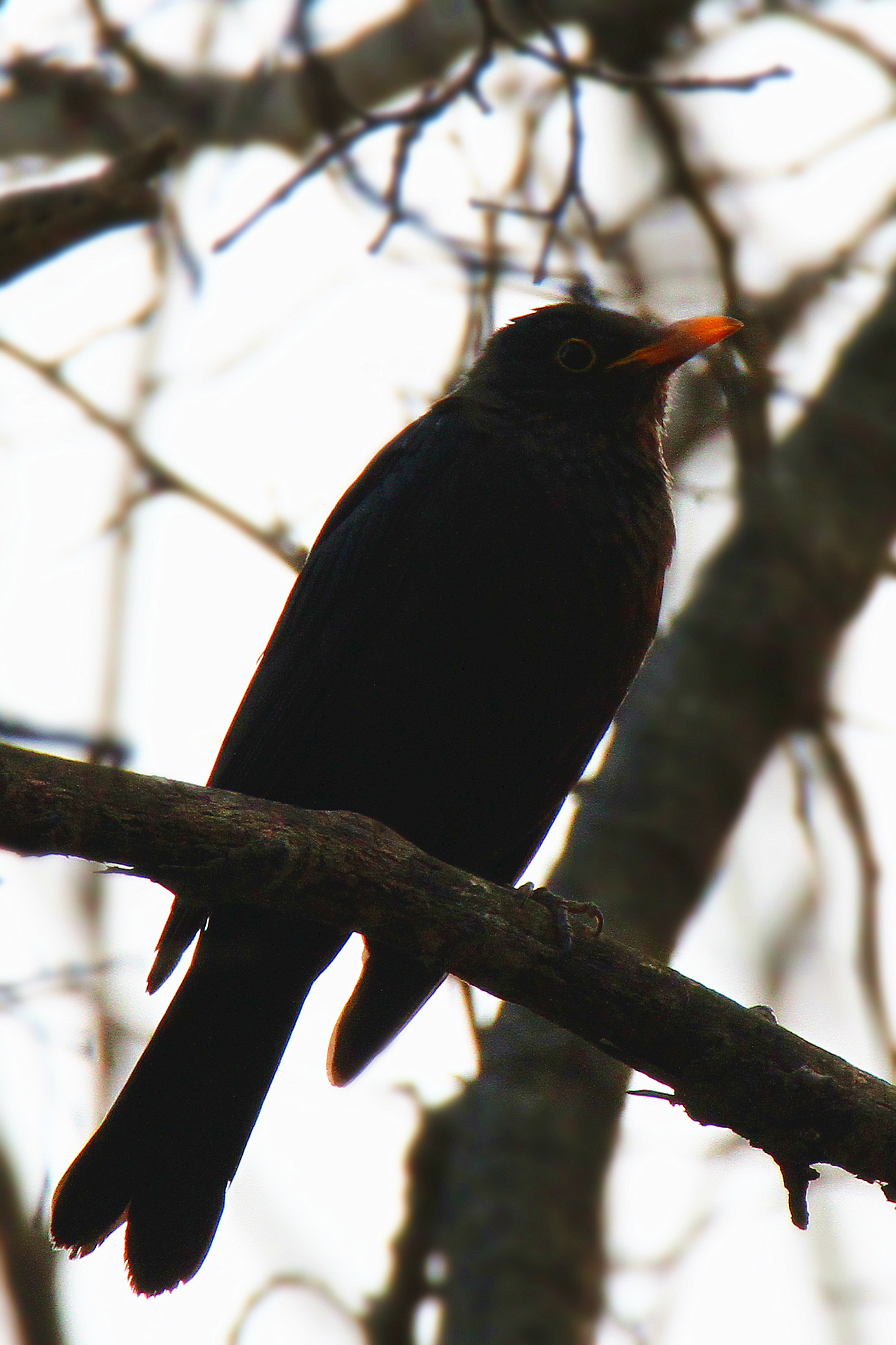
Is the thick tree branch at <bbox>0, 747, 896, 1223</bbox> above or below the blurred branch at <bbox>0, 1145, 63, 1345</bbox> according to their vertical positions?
above

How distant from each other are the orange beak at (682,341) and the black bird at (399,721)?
0.43m

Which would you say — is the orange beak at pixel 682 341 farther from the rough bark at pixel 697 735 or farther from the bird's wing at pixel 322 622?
the rough bark at pixel 697 735

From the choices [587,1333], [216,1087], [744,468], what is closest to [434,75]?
[744,468]

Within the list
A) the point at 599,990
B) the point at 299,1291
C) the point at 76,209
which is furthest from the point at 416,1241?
the point at 76,209

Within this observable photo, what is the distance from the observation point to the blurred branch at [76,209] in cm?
488

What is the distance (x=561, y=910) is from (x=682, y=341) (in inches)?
83.2

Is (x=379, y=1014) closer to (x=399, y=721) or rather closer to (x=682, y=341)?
(x=399, y=721)

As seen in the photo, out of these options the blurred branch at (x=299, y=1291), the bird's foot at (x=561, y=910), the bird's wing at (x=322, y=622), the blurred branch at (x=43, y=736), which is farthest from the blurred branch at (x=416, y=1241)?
the blurred branch at (x=43, y=736)

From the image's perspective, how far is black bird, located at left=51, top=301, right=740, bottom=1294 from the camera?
4.01 m

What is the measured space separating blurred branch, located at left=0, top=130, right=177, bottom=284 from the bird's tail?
7.77 ft

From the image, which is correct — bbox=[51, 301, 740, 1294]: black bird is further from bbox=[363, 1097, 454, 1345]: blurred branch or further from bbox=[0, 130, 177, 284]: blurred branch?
bbox=[0, 130, 177, 284]: blurred branch

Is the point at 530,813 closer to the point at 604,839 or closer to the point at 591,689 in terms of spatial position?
the point at 591,689

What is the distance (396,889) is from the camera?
10.5 feet

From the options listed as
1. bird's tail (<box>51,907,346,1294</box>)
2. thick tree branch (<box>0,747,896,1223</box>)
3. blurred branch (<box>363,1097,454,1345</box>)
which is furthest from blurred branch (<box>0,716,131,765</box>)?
blurred branch (<box>363,1097,454,1345</box>)
